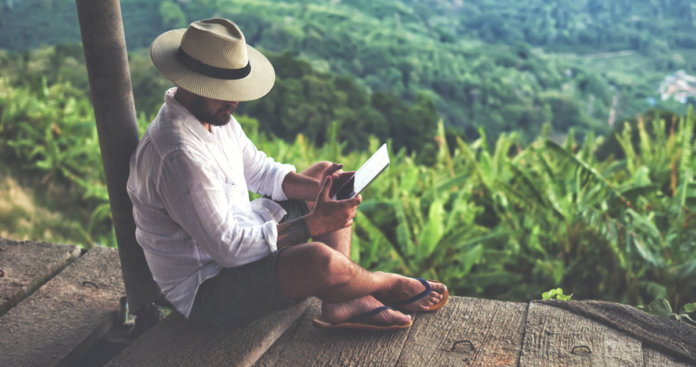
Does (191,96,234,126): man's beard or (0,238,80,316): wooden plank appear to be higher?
(191,96,234,126): man's beard

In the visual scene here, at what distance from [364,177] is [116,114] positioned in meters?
0.85

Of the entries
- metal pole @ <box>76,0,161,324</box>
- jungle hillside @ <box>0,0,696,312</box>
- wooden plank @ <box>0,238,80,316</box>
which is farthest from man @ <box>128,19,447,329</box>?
jungle hillside @ <box>0,0,696,312</box>

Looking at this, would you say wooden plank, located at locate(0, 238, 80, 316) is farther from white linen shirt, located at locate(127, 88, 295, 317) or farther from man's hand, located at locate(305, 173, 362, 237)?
man's hand, located at locate(305, 173, 362, 237)

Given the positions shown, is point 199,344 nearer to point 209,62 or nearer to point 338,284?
point 338,284

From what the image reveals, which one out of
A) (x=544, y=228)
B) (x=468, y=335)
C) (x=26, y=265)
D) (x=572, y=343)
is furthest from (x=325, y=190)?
(x=544, y=228)

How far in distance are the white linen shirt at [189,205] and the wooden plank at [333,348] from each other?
0.35 m

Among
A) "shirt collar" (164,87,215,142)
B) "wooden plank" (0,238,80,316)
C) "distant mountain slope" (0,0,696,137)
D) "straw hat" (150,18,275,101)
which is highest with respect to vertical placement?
"straw hat" (150,18,275,101)

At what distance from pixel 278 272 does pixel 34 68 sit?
1405 centimetres

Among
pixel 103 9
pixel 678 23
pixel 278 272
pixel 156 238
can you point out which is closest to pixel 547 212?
pixel 278 272

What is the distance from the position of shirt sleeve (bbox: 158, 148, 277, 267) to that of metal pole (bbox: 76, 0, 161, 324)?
34 centimetres

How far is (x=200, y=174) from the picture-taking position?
68.1 inches

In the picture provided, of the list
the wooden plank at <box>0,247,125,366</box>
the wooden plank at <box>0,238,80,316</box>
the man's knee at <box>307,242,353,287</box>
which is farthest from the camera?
the wooden plank at <box>0,238,80,316</box>

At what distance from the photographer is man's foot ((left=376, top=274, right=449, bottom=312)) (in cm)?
216

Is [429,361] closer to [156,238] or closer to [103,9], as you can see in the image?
[156,238]
